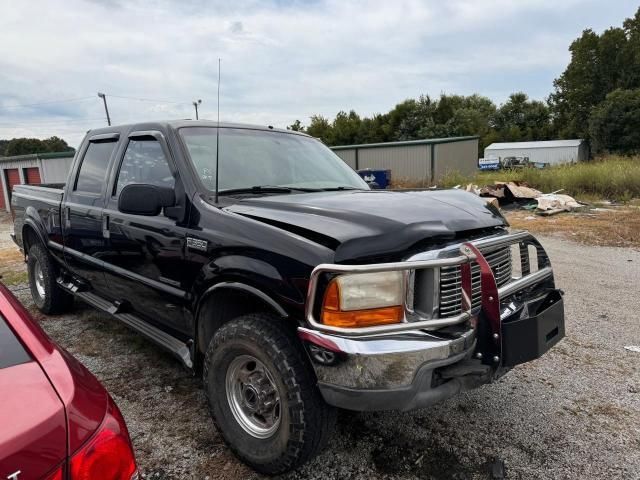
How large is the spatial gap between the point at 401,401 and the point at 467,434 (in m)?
1.06

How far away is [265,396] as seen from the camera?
2320mm

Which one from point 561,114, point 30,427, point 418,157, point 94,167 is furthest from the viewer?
point 561,114

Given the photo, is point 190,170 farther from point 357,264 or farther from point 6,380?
point 6,380

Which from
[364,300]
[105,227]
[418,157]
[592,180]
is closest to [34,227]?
[105,227]

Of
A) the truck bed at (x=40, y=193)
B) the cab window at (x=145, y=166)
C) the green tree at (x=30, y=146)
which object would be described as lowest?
the truck bed at (x=40, y=193)

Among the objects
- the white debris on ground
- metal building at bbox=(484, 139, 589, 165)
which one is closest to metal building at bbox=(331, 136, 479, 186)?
the white debris on ground

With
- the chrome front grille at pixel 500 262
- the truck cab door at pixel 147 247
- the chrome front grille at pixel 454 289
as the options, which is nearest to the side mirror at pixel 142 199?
the truck cab door at pixel 147 247

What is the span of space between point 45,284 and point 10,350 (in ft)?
13.5

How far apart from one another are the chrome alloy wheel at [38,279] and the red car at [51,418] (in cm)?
415

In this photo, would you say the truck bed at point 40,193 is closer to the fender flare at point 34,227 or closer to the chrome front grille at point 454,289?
the fender flare at point 34,227

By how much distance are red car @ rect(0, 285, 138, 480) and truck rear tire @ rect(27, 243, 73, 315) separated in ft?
12.4

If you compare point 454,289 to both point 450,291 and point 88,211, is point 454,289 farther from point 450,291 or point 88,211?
point 88,211

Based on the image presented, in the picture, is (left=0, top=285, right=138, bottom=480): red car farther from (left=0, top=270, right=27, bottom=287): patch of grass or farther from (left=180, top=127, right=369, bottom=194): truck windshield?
(left=0, top=270, right=27, bottom=287): patch of grass

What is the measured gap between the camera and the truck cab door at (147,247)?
9.43 feet
